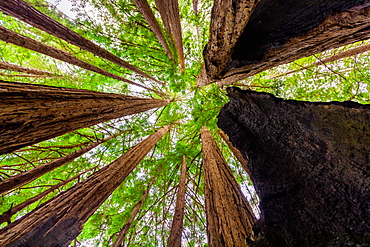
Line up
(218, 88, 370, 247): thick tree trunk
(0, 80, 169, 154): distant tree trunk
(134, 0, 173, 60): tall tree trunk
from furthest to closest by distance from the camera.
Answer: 1. (134, 0, 173, 60): tall tree trunk
2. (0, 80, 169, 154): distant tree trunk
3. (218, 88, 370, 247): thick tree trunk

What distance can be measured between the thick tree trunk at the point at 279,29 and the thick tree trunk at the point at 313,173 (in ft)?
2.07

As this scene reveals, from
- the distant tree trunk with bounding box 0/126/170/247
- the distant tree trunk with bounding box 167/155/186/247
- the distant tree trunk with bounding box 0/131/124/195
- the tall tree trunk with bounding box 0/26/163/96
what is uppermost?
the tall tree trunk with bounding box 0/26/163/96

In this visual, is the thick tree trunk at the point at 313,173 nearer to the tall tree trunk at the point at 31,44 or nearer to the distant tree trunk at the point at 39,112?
the distant tree trunk at the point at 39,112

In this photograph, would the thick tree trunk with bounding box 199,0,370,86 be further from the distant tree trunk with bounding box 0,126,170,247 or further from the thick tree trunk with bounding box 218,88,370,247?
the distant tree trunk with bounding box 0,126,170,247

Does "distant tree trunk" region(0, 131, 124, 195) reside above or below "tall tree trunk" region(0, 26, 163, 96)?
below

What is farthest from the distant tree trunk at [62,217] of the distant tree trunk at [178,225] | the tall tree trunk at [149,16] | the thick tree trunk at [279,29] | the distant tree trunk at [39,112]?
the tall tree trunk at [149,16]

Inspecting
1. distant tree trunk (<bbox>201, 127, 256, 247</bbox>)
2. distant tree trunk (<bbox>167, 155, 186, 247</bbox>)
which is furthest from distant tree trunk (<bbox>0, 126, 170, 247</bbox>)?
distant tree trunk (<bbox>201, 127, 256, 247</bbox>)

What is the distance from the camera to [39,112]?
1.73 meters

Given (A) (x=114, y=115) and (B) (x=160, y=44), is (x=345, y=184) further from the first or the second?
(B) (x=160, y=44)

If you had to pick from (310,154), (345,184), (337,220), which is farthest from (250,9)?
(337,220)

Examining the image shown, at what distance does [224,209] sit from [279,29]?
215cm

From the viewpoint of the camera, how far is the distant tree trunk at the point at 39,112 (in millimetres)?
1508

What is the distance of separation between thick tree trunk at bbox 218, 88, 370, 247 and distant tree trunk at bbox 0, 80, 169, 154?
6.53ft

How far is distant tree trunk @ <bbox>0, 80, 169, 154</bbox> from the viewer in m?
1.51
